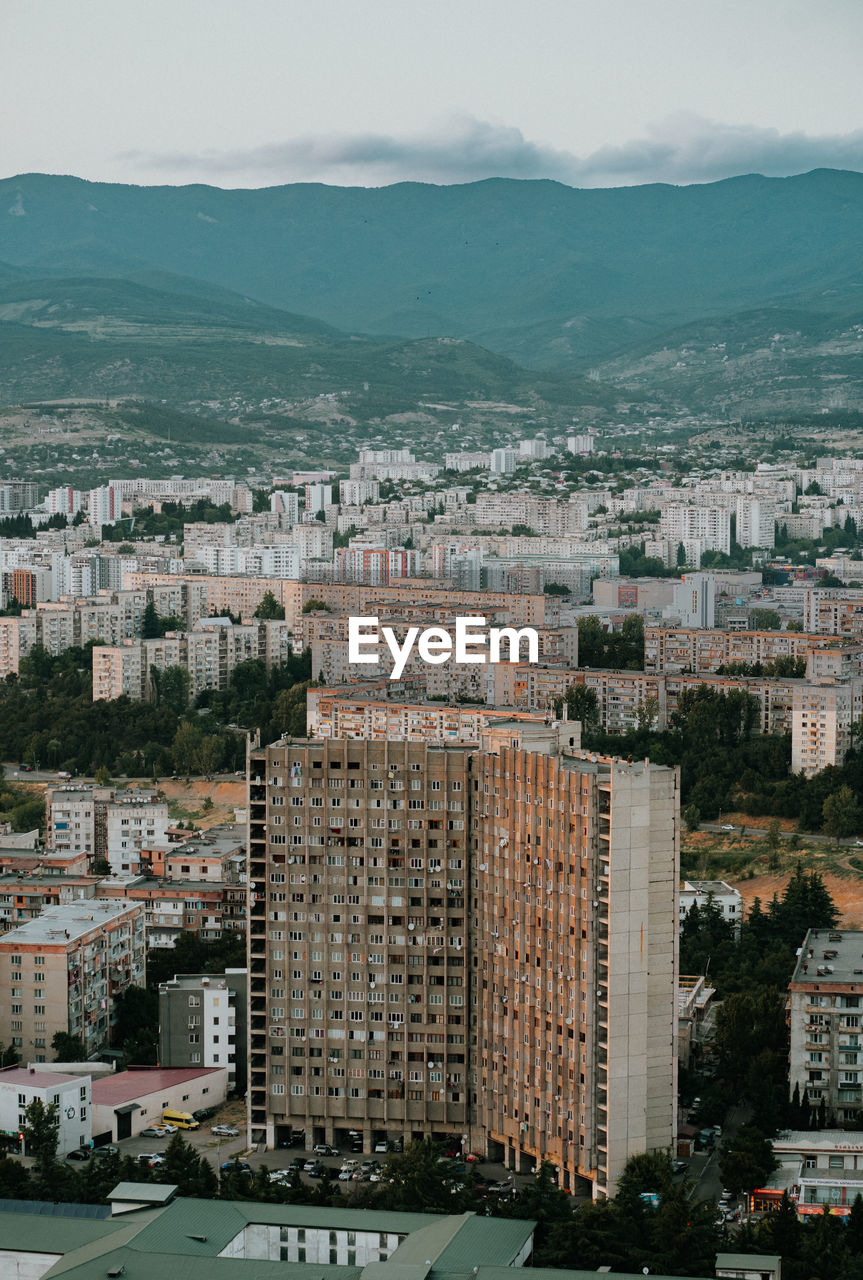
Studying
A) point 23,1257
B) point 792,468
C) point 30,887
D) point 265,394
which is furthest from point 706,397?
point 23,1257

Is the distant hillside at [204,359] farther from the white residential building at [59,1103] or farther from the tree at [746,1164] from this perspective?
the tree at [746,1164]

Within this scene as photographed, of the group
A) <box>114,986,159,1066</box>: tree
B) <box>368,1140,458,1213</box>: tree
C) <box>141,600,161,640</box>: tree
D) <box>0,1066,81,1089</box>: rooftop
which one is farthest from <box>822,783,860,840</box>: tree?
<box>141,600,161,640</box>: tree

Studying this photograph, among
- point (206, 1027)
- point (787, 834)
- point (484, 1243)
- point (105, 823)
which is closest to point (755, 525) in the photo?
point (787, 834)

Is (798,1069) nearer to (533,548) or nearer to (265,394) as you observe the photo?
(533,548)

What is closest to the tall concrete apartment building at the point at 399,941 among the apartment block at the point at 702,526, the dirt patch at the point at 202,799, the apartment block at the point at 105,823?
the apartment block at the point at 105,823

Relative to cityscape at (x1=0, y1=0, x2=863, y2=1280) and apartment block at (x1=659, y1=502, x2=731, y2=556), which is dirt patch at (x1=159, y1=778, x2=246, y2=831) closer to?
cityscape at (x1=0, y1=0, x2=863, y2=1280)

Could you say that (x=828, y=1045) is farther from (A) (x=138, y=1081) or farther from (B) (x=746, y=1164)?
(A) (x=138, y=1081)
